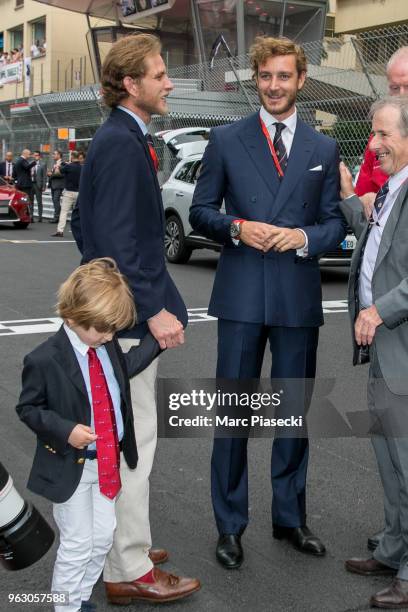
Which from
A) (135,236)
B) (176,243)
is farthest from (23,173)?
(135,236)

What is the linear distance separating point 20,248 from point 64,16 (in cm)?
3621

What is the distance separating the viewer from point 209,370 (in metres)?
6.93

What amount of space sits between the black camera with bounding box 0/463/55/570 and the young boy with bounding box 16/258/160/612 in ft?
0.98

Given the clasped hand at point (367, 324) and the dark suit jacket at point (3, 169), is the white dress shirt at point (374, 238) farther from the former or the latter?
the dark suit jacket at point (3, 169)

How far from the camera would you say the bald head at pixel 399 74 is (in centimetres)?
370

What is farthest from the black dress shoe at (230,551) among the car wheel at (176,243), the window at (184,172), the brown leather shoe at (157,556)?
the window at (184,172)

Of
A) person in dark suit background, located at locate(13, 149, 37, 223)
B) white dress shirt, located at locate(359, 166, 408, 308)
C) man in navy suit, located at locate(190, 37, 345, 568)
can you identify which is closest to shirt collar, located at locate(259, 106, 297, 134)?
man in navy suit, located at locate(190, 37, 345, 568)

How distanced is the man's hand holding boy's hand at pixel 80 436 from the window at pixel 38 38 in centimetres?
4888

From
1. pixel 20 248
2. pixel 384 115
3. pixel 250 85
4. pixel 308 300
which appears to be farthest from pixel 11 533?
pixel 250 85

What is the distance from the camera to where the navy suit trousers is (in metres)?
3.66

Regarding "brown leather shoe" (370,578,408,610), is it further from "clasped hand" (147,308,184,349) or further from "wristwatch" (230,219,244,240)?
"wristwatch" (230,219,244,240)

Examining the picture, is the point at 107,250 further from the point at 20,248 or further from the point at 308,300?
the point at 20,248

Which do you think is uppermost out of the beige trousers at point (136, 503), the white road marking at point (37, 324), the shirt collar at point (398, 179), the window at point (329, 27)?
the window at point (329, 27)

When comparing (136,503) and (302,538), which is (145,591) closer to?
(136,503)
